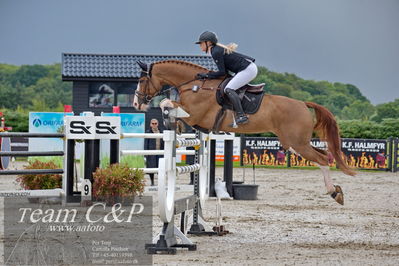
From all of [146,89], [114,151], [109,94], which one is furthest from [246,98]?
[109,94]

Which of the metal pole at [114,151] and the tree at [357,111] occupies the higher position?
the tree at [357,111]

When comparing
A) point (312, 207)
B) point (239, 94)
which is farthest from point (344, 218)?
point (239, 94)

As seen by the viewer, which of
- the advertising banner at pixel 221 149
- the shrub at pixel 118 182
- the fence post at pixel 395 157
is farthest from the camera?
the advertising banner at pixel 221 149

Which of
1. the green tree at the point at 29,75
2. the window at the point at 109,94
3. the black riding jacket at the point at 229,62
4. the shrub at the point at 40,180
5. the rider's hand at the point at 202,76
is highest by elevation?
the green tree at the point at 29,75

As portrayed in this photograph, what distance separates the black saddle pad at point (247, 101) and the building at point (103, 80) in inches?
706

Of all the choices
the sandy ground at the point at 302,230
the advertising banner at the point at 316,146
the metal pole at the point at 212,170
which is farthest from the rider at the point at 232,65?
the advertising banner at the point at 316,146

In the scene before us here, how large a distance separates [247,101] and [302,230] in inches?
67.6

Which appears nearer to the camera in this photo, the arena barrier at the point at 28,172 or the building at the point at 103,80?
the arena barrier at the point at 28,172

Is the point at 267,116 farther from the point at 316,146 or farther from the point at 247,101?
the point at 316,146

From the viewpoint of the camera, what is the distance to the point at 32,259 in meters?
6.22

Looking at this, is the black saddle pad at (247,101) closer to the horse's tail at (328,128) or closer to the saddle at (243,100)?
the saddle at (243,100)

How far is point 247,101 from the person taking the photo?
8836 mm

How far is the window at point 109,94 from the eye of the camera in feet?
89.2

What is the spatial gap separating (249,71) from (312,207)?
3752mm
